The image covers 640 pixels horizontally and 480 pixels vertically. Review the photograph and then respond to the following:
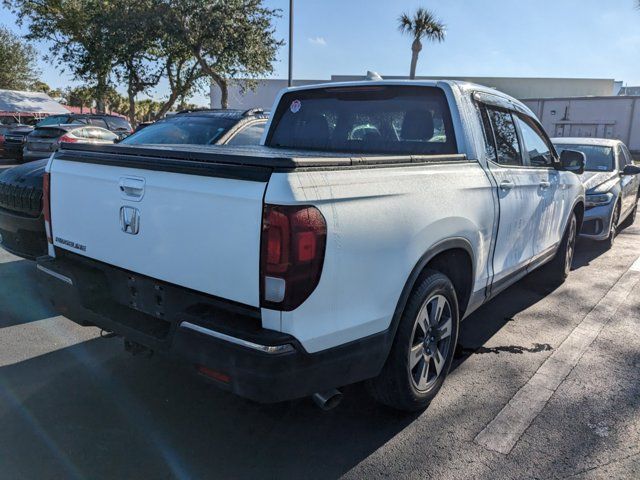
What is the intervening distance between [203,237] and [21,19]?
1146 inches

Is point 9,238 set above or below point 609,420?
above

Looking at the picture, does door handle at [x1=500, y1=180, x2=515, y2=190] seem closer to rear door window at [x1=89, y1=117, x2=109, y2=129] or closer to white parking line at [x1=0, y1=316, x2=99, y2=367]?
white parking line at [x1=0, y1=316, x2=99, y2=367]

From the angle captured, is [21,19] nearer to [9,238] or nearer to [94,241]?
[9,238]

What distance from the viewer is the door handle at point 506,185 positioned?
3660mm

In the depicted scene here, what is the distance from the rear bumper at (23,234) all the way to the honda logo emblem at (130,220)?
2.34 metres

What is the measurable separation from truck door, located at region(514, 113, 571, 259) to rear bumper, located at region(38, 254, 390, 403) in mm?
2643

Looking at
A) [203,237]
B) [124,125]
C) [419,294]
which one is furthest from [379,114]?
[124,125]

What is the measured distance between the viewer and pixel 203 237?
2.35m

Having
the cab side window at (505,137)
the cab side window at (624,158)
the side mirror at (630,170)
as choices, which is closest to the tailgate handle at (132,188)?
the cab side window at (505,137)

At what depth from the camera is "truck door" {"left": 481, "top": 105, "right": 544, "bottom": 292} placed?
3.75 m

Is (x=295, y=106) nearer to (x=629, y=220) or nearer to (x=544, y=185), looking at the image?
(x=544, y=185)

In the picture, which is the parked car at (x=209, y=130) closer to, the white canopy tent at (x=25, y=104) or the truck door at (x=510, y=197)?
the truck door at (x=510, y=197)

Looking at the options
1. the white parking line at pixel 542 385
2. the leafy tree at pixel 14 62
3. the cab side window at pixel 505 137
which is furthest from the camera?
the leafy tree at pixel 14 62

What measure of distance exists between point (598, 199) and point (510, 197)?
458 cm
